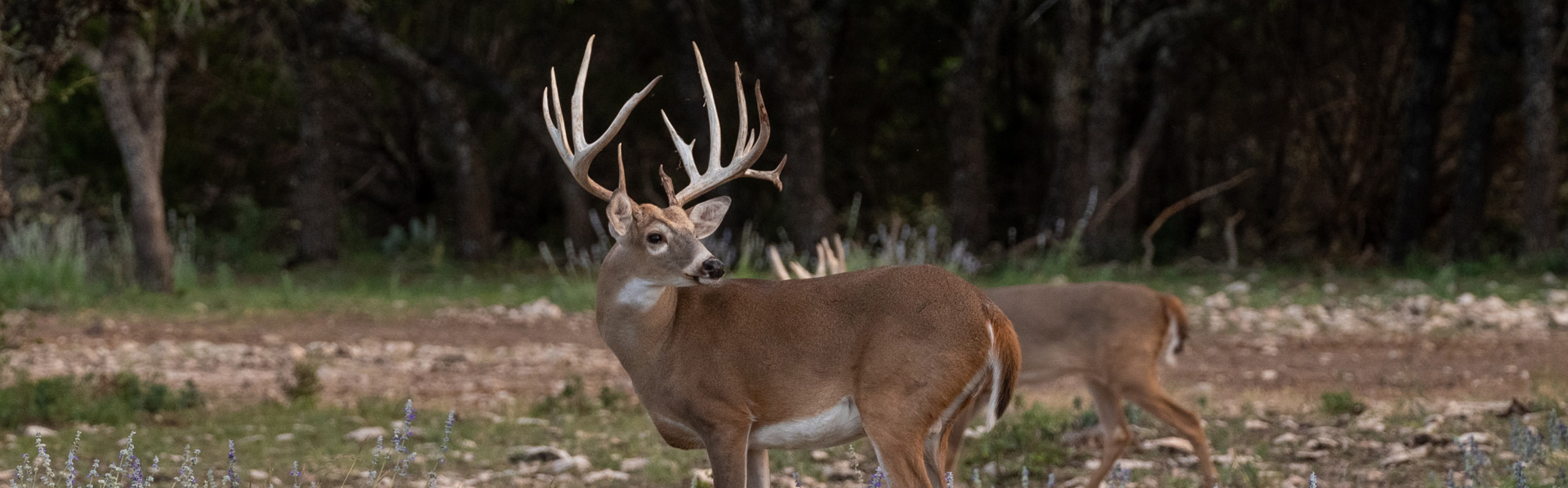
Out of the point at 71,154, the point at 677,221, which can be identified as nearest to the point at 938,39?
the point at 71,154

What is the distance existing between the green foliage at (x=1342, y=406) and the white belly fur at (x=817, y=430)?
381cm

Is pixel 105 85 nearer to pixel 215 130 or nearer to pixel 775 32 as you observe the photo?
pixel 775 32

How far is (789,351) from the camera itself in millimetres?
4305

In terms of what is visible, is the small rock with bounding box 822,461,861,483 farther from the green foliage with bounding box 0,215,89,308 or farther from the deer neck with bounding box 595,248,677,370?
the green foliage with bounding box 0,215,89,308

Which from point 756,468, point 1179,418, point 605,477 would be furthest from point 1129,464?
point 756,468

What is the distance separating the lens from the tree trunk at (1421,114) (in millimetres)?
15438

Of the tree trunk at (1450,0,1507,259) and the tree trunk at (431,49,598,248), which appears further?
the tree trunk at (431,49,598,248)

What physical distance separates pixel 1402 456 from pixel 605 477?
307 cm

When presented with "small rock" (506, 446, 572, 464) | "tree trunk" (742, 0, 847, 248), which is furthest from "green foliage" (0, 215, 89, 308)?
"small rock" (506, 446, 572, 464)

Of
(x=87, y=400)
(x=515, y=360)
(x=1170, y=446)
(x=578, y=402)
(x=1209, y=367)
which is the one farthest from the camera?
(x=515, y=360)

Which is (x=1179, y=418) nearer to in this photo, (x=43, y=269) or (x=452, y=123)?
(x=43, y=269)

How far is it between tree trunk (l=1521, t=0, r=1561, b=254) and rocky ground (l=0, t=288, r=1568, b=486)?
260 centimetres

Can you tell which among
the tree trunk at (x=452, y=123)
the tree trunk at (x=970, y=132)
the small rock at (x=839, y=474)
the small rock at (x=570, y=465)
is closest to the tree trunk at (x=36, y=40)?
the small rock at (x=570, y=465)

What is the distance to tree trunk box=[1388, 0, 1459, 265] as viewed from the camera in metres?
15.4
